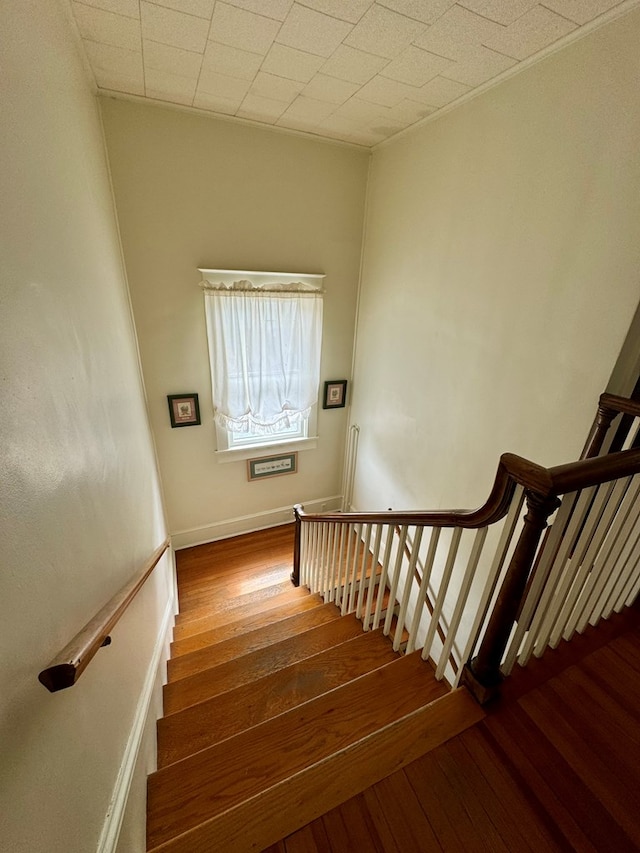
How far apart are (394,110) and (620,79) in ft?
4.16

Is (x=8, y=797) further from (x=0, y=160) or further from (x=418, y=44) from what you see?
(x=418, y=44)

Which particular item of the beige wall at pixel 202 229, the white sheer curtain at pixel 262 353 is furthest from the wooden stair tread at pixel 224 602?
the white sheer curtain at pixel 262 353

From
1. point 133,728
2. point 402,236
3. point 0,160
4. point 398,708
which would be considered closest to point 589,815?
point 398,708

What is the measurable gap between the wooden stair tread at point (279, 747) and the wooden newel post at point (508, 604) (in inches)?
10.1

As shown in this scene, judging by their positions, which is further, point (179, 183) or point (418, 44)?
point (179, 183)

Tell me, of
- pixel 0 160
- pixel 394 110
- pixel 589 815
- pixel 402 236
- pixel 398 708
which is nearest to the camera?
pixel 0 160

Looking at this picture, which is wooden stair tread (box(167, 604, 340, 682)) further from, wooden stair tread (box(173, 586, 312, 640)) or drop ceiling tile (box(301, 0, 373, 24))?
drop ceiling tile (box(301, 0, 373, 24))

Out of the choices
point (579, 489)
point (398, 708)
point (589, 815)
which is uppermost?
point (579, 489)

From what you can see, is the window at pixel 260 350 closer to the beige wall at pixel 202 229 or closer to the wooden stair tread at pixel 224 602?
the beige wall at pixel 202 229

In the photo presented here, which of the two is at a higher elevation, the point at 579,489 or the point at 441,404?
the point at 579,489

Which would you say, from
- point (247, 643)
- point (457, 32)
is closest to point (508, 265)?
point (457, 32)

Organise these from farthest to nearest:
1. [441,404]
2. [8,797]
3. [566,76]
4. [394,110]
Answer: [441,404] < [394,110] < [566,76] < [8,797]

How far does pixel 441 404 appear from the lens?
2447 mm

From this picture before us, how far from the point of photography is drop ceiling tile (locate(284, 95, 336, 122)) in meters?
2.15
